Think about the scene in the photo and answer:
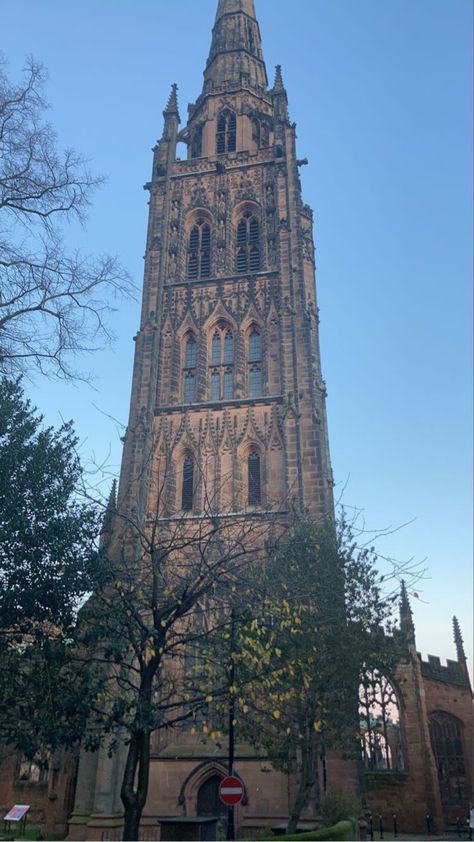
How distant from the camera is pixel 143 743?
10.7 m

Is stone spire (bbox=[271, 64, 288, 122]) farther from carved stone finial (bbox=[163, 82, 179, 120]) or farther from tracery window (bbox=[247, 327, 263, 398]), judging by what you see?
tracery window (bbox=[247, 327, 263, 398])

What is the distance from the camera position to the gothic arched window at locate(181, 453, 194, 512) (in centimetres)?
2594

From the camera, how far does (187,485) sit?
2656cm

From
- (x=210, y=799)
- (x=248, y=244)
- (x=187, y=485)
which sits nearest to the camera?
(x=210, y=799)

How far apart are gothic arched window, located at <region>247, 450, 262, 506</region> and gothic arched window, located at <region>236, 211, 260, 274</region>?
9.89m

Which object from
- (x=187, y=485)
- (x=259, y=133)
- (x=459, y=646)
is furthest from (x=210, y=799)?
(x=259, y=133)

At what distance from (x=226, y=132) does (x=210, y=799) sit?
33041 mm

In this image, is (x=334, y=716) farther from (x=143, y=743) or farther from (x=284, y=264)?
(x=284, y=264)

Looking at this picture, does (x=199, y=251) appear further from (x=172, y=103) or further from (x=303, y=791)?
(x=303, y=791)

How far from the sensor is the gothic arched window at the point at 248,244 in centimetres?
3200

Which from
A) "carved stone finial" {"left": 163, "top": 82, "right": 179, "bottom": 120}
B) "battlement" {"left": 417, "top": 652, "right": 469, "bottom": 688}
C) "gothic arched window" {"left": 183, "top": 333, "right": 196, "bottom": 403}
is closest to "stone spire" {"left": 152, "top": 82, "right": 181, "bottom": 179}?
"carved stone finial" {"left": 163, "top": 82, "right": 179, "bottom": 120}

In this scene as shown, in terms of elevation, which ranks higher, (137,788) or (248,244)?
(248,244)

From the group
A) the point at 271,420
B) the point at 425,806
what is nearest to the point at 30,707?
the point at 271,420

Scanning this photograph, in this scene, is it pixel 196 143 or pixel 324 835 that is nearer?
pixel 324 835
